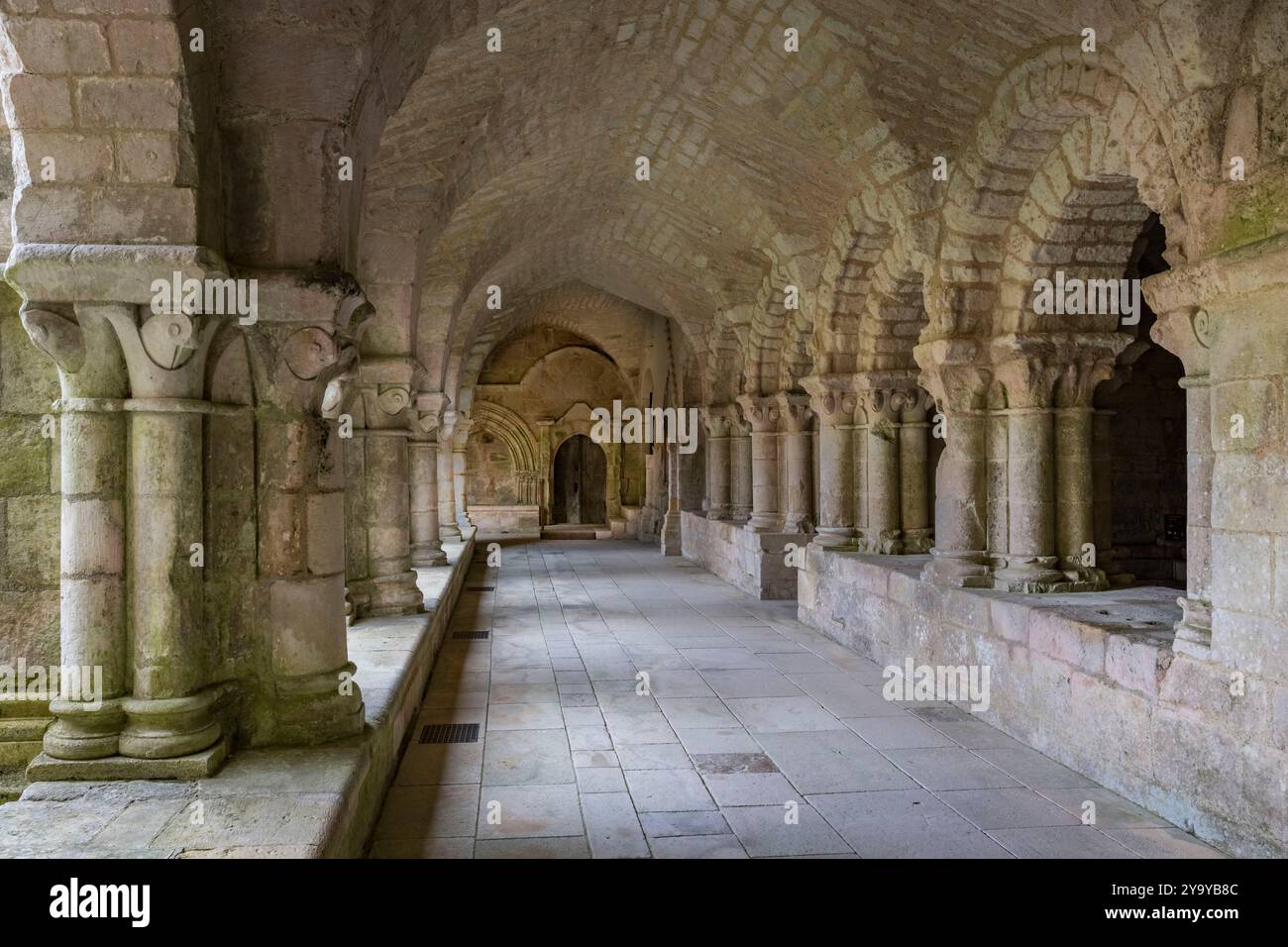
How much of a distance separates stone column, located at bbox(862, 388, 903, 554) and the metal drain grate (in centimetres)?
365

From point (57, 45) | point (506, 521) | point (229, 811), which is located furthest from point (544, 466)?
point (229, 811)

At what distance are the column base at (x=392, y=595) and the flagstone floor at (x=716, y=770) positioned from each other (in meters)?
0.48

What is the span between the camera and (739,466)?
42.4 ft

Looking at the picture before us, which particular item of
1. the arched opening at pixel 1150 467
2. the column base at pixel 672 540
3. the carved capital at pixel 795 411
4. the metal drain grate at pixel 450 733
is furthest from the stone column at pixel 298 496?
the column base at pixel 672 540

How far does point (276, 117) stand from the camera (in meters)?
3.10

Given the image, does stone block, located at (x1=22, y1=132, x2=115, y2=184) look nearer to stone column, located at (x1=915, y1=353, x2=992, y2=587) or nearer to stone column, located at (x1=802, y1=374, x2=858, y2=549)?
stone column, located at (x1=915, y1=353, x2=992, y2=587)

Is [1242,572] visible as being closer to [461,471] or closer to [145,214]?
[145,214]

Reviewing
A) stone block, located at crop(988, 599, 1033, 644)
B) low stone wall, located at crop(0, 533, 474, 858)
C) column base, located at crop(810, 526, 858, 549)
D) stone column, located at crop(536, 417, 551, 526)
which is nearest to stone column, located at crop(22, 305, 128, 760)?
low stone wall, located at crop(0, 533, 474, 858)

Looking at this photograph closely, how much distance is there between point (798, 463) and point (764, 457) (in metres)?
0.67

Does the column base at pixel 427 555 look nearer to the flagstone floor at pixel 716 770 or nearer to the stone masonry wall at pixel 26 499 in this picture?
the flagstone floor at pixel 716 770

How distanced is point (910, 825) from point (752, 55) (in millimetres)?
4549

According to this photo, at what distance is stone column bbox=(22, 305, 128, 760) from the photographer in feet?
9.30

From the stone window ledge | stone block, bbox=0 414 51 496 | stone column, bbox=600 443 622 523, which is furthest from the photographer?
stone column, bbox=600 443 622 523
